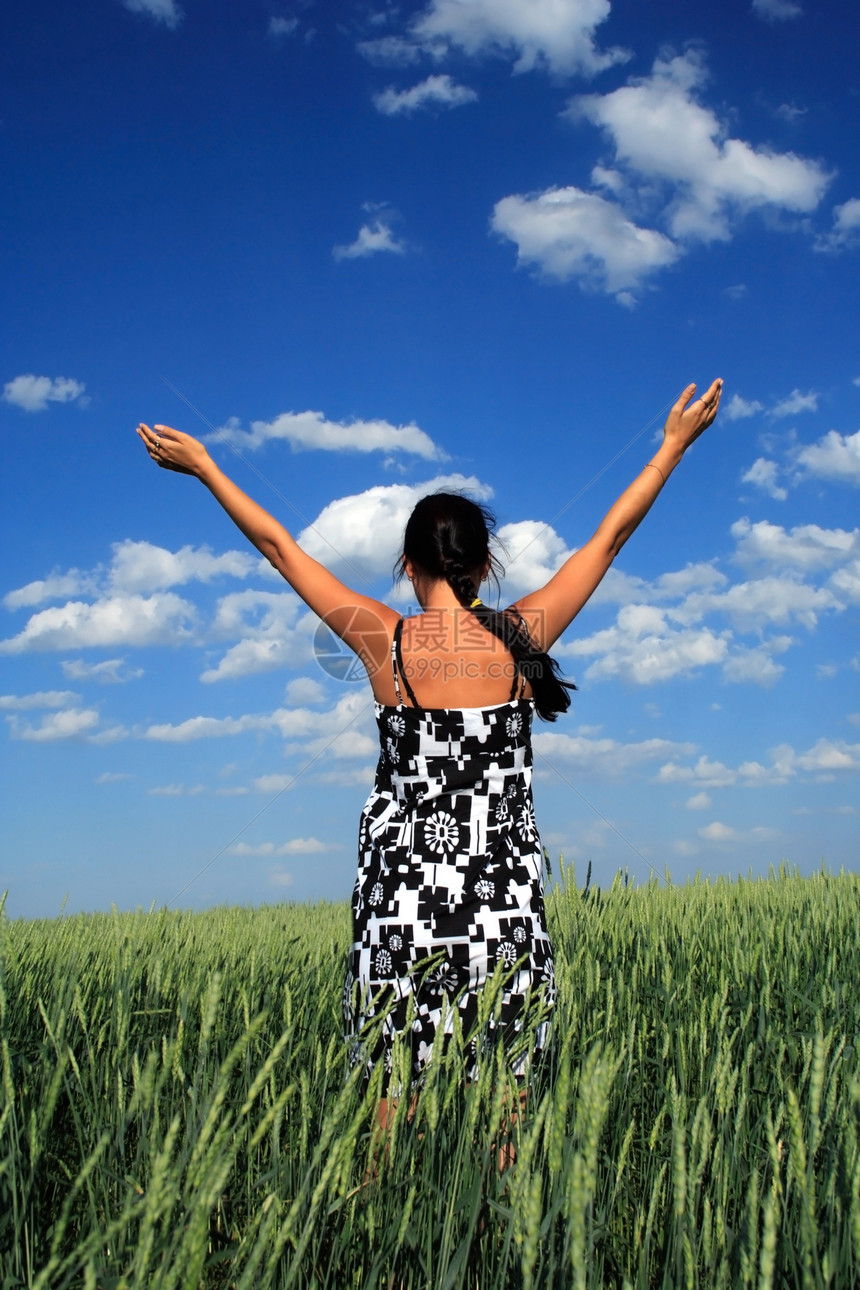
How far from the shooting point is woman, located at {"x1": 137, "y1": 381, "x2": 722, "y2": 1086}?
261cm

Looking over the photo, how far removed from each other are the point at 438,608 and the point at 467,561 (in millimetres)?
177

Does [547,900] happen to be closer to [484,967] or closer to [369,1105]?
[484,967]

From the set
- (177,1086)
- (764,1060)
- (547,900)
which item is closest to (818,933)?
(547,900)

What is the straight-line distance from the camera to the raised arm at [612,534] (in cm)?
288

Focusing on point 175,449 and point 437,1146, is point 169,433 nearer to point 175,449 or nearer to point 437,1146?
point 175,449

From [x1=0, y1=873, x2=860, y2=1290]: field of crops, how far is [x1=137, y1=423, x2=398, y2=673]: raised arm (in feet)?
4.00

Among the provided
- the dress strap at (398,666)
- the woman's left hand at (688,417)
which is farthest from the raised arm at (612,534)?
the dress strap at (398,666)

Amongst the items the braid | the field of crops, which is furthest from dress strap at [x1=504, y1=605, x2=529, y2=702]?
the field of crops

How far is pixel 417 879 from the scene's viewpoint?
2664mm

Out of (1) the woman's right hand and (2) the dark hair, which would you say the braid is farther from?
(1) the woman's right hand

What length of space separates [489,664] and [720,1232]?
161 cm

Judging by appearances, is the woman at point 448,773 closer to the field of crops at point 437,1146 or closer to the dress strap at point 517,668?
the dress strap at point 517,668

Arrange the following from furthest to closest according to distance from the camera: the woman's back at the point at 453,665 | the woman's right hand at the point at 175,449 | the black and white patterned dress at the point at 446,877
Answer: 1. the woman's right hand at the point at 175,449
2. the woman's back at the point at 453,665
3. the black and white patterned dress at the point at 446,877

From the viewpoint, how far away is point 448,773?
2752 millimetres
